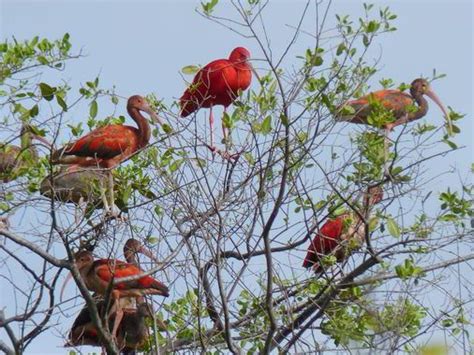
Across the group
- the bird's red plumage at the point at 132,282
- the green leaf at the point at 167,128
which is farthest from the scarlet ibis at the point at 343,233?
the green leaf at the point at 167,128

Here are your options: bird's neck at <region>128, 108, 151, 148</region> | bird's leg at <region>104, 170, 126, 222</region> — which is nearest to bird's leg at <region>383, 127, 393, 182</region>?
bird's leg at <region>104, 170, 126, 222</region>

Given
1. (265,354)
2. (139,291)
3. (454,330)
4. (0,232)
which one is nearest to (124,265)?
(139,291)

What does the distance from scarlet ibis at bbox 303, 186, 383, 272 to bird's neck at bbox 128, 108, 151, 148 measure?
152 centimetres

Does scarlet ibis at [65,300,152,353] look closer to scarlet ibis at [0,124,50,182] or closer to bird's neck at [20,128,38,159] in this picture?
scarlet ibis at [0,124,50,182]

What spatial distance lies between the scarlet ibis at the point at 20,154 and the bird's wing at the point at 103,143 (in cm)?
27

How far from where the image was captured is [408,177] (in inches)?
259

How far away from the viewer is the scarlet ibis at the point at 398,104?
22.5 ft

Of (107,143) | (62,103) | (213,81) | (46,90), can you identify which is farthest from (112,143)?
(62,103)

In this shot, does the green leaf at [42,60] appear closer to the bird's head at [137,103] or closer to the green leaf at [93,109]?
the green leaf at [93,109]

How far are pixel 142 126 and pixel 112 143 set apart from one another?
47 cm

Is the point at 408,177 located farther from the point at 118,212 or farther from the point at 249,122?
the point at 118,212

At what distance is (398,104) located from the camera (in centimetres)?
834

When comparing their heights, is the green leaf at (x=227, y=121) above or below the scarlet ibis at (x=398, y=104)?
below

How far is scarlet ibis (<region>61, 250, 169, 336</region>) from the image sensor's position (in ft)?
23.4
